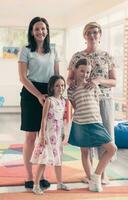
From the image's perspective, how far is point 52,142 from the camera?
3.28 metres

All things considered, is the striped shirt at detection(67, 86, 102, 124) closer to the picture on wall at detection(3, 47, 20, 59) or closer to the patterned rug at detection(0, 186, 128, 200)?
the patterned rug at detection(0, 186, 128, 200)

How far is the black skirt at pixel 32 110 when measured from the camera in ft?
10.9

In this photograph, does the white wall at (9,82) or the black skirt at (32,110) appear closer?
the black skirt at (32,110)

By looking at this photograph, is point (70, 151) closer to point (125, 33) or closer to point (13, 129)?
point (13, 129)

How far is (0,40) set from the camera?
10.1 metres

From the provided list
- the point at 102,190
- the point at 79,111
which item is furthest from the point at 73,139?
the point at 102,190

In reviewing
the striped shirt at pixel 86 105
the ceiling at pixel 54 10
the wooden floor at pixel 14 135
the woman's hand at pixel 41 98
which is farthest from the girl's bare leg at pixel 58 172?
the ceiling at pixel 54 10

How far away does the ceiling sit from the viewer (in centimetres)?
762

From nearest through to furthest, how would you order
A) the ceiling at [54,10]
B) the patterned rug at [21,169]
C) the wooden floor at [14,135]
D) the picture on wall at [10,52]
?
the patterned rug at [21,169], the wooden floor at [14,135], the ceiling at [54,10], the picture on wall at [10,52]

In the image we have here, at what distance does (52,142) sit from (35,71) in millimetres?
633

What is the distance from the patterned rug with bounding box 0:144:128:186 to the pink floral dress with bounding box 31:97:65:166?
1.69 feet

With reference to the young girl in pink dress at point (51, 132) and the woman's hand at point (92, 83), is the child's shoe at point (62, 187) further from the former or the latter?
the woman's hand at point (92, 83)

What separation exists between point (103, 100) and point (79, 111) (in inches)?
10.8

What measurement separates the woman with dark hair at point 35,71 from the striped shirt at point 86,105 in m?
0.29
